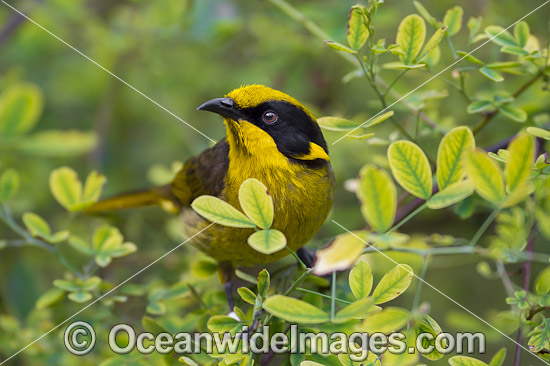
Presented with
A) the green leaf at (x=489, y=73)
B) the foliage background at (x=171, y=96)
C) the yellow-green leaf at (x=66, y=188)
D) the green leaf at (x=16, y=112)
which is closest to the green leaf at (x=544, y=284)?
the green leaf at (x=489, y=73)

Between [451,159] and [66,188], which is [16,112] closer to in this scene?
[66,188]

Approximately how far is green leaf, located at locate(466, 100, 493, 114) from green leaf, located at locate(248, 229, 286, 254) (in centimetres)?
89

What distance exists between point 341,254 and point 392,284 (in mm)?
256

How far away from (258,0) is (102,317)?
2.15m

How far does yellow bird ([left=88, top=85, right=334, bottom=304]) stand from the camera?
1.68 metres

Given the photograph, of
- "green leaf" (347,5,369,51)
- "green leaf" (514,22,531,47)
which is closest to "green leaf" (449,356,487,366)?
"green leaf" (347,5,369,51)

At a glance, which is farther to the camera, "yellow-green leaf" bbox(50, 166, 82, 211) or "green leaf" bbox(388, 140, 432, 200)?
"yellow-green leaf" bbox(50, 166, 82, 211)

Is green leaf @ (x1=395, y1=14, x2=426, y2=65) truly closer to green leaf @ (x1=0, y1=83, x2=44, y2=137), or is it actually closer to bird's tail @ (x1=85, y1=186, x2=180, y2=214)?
green leaf @ (x1=0, y1=83, x2=44, y2=137)

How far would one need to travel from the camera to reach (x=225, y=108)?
166 centimetres

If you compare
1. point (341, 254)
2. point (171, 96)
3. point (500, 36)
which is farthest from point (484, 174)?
point (171, 96)

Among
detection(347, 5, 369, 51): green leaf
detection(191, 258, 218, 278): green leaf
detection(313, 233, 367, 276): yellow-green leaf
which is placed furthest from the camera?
detection(191, 258, 218, 278): green leaf

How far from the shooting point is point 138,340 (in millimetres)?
1528

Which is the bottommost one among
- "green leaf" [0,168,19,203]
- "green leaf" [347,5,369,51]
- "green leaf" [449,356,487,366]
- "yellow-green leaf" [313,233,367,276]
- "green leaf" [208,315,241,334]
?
"green leaf" [0,168,19,203]

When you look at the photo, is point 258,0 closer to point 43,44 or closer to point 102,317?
point 43,44
